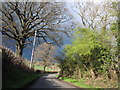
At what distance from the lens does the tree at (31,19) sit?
18.1 m

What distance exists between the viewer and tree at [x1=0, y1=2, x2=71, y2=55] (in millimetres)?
18141

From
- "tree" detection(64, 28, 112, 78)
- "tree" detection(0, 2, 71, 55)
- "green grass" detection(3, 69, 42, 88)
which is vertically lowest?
"green grass" detection(3, 69, 42, 88)

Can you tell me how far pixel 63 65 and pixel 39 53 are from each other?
2568 centimetres

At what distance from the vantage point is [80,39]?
648 inches

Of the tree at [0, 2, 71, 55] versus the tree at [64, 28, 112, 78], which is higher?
the tree at [0, 2, 71, 55]

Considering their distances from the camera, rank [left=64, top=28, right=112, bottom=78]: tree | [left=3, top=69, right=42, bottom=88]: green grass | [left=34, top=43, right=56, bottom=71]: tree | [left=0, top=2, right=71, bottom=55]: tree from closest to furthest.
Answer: [left=3, top=69, right=42, bottom=88]: green grass, [left=64, top=28, right=112, bottom=78]: tree, [left=0, top=2, right=71, bottom=55]: tree, [left=34, top=43, right=56, bottom=71]: tree

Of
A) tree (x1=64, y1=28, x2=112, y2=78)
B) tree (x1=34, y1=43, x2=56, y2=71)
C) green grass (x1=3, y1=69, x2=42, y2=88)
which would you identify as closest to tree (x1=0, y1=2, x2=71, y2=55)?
tree (x1=64, y1=28, x2=112, y2=78)

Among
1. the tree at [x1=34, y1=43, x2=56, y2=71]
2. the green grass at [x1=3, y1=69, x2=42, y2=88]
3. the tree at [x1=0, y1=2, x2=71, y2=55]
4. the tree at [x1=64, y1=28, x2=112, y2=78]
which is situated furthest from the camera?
the tree at [x1=34, y1=43, x2=56, y2=71]

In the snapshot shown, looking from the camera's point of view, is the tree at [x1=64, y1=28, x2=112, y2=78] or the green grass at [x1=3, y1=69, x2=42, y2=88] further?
the tree at [x1=64, y1=28, x2=112, y2=78]

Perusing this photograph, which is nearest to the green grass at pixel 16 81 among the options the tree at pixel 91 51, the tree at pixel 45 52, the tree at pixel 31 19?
the tree at pixel 91 51

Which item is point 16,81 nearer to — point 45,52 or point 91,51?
point 91,51

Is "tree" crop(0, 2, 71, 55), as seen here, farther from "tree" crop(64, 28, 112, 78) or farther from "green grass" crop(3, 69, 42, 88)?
"green grass" crop(3, 69, 42, 88)

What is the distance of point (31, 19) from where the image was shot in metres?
20.1

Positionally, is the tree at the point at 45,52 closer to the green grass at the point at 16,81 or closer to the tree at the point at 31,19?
the tree at the point at 31,19
